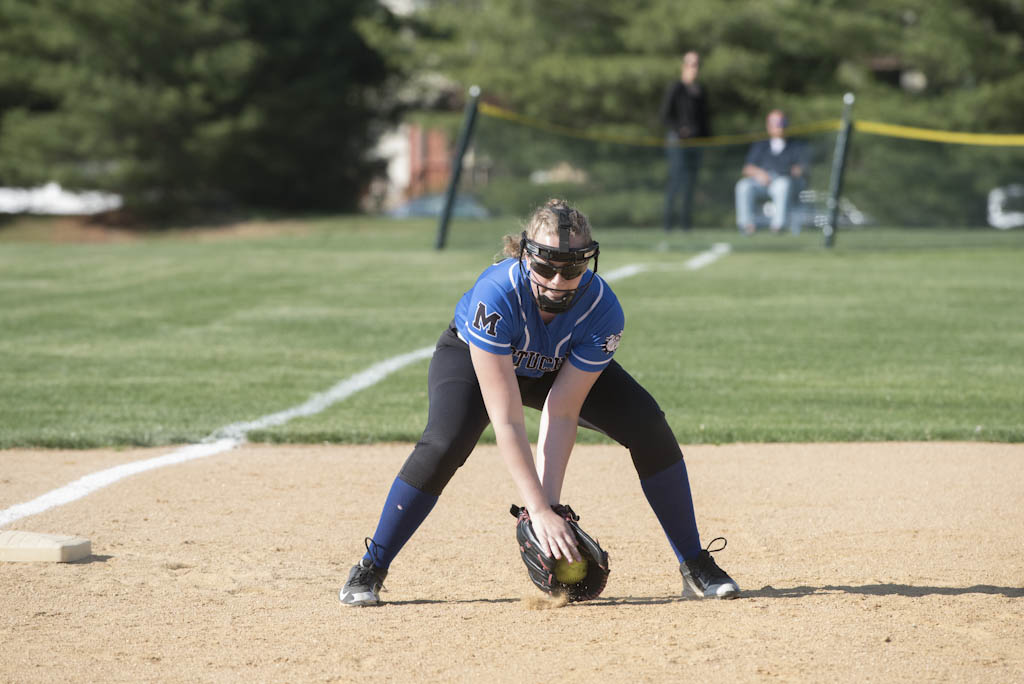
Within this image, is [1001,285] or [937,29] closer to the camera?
[1001,285]

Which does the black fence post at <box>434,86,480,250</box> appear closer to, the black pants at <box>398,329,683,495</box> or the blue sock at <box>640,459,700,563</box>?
the black pants at <box>398,329,683,495</box>

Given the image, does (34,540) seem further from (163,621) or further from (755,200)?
(755,200)

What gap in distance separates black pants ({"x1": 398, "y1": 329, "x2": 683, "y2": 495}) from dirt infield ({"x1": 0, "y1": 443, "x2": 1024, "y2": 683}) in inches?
19.6

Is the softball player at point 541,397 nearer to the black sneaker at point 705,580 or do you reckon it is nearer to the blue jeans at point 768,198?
the black sneaker at point 705,580

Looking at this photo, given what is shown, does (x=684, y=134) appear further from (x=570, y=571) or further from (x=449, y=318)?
(x=570, y=571)

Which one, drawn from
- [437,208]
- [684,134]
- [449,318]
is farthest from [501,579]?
Result: [437,208]

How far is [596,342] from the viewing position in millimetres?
4043

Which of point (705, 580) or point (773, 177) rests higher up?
point (773, 177)

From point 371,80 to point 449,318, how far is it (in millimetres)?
22181

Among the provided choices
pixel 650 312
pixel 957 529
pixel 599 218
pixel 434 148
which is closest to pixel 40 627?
pixel 957 529

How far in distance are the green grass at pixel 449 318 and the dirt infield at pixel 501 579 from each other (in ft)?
2.94

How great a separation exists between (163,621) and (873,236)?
44.7 feet

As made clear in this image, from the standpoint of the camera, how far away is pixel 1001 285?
41.3 feet

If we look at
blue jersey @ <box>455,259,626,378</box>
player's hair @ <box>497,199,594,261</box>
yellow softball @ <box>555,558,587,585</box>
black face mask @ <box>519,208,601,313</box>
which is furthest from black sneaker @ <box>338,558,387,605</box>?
player's hair @ <box>497,199,594,261</box>
